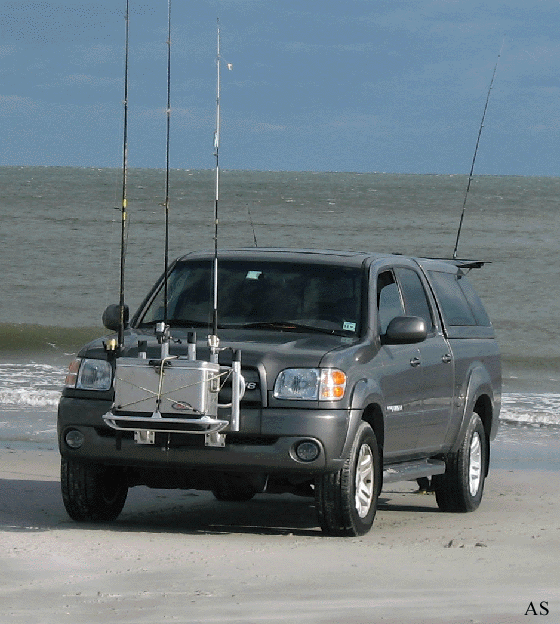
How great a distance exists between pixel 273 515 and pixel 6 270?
112ft

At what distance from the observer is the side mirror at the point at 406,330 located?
884 cm

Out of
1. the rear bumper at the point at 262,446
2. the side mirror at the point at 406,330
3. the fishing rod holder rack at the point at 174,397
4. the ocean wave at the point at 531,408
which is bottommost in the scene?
the ocean wave at the point at 531,408

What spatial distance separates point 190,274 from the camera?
9.48m

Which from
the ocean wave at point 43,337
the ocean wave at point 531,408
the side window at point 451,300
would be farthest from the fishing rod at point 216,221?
the ocean wave at point 43,337

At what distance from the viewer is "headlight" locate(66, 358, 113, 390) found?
833 centimetres

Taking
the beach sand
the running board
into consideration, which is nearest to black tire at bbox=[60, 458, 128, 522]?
the beach sand

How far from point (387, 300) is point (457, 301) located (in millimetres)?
1367

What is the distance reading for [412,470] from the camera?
9.37 meters

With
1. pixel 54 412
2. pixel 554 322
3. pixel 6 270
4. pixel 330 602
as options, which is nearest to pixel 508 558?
pixel 330 602

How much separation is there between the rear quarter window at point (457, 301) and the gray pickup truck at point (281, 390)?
44mm

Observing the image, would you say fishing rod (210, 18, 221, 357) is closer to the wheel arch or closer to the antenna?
the antenna

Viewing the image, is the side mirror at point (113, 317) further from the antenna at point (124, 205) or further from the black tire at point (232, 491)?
the black tire at point (232, 491)

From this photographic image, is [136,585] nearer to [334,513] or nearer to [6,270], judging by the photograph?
[334,513]

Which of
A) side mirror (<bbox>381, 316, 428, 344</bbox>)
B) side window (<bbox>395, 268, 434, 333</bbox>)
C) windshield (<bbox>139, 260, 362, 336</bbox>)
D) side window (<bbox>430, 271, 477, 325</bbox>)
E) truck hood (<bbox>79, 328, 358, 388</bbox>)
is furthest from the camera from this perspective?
side window (<bbox>430, 271, 477, 325</bbox>)
